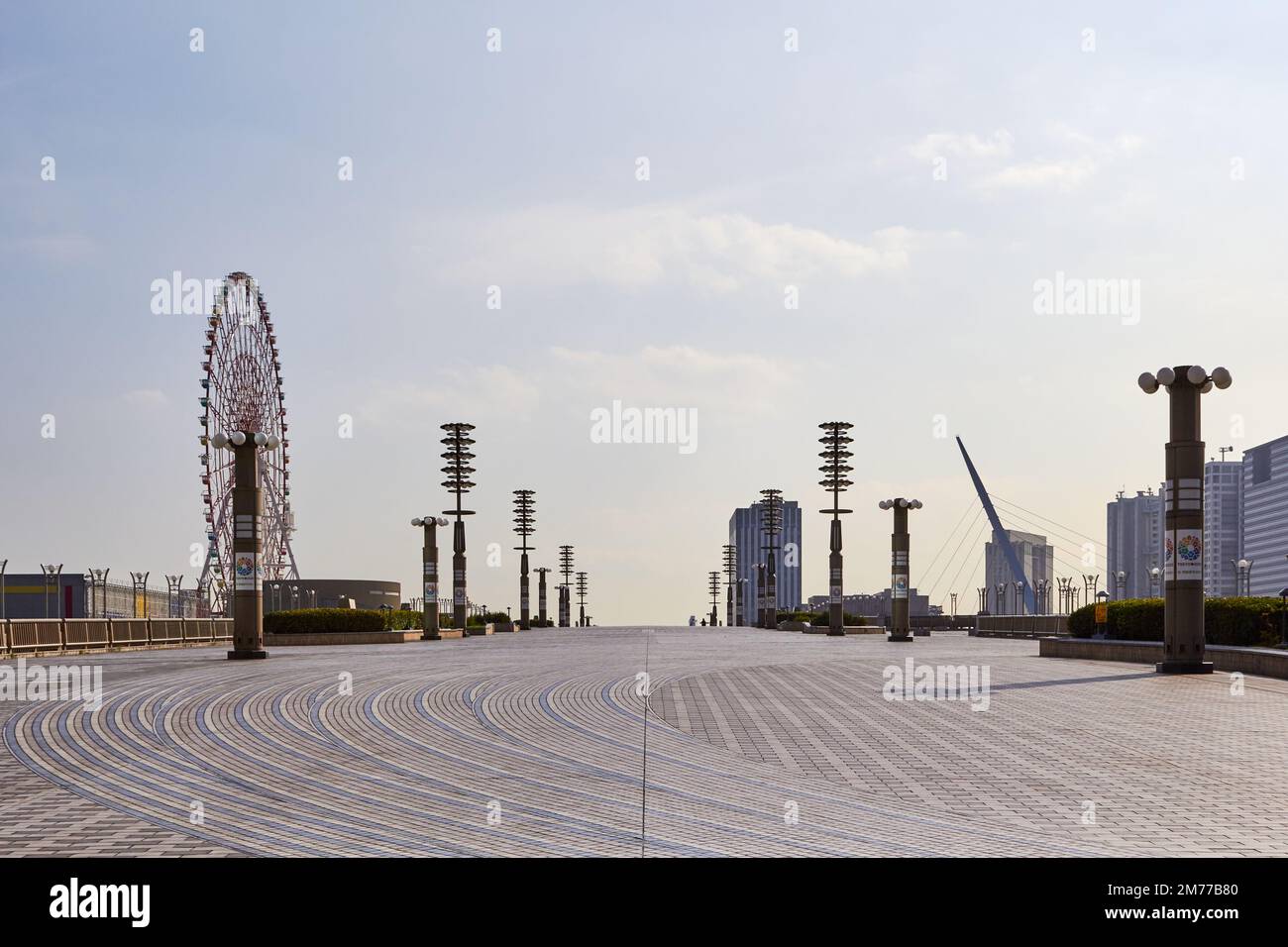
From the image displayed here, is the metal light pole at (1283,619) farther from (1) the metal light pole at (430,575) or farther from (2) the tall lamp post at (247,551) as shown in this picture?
(1) the metal light pole at (430,575)

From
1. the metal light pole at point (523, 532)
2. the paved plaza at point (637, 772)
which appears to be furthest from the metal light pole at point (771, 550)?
the paved plaza at point (637, 772)

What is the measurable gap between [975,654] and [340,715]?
21.0m

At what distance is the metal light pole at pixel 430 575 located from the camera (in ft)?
169

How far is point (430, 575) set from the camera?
53.1 metres

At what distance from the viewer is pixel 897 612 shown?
46.7 meters

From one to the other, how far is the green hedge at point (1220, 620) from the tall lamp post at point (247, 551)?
20708 mm

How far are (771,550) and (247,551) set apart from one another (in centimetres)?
6559

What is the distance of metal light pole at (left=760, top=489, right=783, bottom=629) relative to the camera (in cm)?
8872

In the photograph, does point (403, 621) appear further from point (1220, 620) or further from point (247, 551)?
point (1220, 620)

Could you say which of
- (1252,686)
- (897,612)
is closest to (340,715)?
(1252,686)

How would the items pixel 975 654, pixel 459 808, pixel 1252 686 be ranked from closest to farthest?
pixel 459 808, pixel 1252 686, pixel 975 654

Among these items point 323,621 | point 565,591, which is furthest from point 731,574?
point 323,621

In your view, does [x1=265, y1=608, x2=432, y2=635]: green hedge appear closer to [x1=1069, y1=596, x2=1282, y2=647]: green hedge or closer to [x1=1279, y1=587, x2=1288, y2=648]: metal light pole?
[x1=1069, y1=596, x2=1282, y2=647]: green hedge
